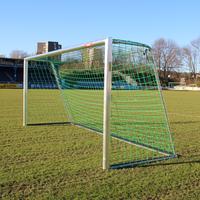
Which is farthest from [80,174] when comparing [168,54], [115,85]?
[168,54]

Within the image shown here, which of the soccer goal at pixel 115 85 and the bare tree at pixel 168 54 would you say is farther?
the bare tree at pixel 168 54

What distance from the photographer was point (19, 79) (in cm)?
5766

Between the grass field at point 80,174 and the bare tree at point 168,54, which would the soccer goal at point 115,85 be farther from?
the bare tree at point 168,54

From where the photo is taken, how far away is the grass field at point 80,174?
3.38 m

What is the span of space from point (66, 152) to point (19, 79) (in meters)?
54.6

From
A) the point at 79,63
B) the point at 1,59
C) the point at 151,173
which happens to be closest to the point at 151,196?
the point at 151,173

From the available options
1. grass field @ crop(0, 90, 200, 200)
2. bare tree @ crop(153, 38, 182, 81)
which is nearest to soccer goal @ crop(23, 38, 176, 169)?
grass field @ crop(0, 90, 200, 200)

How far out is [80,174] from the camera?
4.01 meters

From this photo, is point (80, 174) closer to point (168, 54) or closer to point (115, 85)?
point (115, 85)

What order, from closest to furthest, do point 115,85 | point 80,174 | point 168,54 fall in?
point 80,174 → point 115,85 → point 168,54

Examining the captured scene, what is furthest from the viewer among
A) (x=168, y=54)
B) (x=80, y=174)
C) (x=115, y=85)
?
(x=168, y=54)

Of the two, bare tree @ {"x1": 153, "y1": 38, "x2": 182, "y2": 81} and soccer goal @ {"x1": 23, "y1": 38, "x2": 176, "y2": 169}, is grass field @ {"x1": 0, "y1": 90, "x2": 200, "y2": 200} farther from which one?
bare tree @ {"x1": 153, "y1": 38, "x2": 182, "y2": 81}

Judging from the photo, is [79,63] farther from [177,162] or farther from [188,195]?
[188,195]

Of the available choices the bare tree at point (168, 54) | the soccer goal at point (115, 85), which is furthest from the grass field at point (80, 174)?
the bare tree at point (168, 54)
